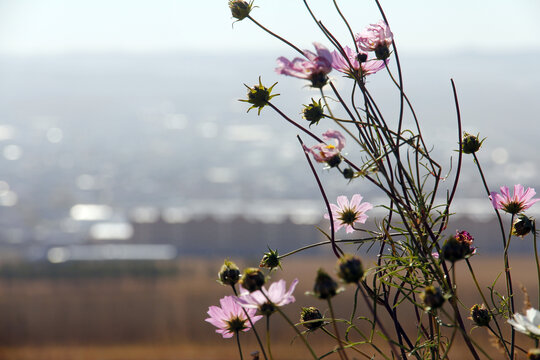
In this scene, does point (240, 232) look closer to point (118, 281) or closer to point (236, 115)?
point (118, 281)

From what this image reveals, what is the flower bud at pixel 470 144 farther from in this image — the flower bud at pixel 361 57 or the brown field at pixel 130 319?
the brown field at pixel 130 319

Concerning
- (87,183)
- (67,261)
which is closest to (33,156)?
(87,183)

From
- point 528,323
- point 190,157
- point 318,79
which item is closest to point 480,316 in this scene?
point 528,323

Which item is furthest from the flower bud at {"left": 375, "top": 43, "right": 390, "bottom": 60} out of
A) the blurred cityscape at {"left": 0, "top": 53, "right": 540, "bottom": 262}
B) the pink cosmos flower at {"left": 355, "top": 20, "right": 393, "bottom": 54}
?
the blurred cityscape at {"left": 0, "top": 53, "right": 540, "bottom": 262}

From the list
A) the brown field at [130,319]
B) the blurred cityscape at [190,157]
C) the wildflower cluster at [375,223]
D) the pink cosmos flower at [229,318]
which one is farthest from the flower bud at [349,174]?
the blurred cityscape at [190,157]

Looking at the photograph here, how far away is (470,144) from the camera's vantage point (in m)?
0.35

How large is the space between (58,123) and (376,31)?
90.6 ft

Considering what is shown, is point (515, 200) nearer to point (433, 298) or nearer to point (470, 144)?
point (470, 144)

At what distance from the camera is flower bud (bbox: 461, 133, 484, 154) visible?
35 cm

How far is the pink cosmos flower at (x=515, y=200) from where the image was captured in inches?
14.2

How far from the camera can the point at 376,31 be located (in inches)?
14.1

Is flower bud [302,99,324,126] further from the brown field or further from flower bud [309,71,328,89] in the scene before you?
the brown field

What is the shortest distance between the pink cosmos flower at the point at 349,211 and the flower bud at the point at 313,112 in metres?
0.06

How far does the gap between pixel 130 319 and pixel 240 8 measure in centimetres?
383
